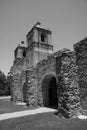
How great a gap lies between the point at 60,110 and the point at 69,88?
180 cm

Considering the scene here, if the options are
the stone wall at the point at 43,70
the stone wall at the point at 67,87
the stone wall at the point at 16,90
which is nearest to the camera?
the stone wall at the point at 67,87

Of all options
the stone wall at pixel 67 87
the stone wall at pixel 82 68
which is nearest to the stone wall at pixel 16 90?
the stone wall at pixel 67 87

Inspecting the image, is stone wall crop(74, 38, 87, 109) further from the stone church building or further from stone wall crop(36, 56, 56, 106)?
stone wall crop(36, 56, 56, 106)

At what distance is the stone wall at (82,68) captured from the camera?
8445mm

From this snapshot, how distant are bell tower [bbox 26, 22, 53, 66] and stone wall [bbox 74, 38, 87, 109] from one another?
16.4 m

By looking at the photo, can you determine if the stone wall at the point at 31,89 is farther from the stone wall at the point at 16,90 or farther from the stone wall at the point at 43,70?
the stone wall at the point at 16,90

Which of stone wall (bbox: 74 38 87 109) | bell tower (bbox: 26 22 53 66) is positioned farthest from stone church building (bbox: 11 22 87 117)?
bell tower (bbox: 26 22 53 66)

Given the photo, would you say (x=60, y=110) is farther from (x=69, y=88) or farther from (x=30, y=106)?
(x=30, y=106)

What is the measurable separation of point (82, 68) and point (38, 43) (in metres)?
18.6

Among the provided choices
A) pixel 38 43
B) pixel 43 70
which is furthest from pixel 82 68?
pixel 38 43

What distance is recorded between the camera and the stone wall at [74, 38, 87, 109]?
845cm

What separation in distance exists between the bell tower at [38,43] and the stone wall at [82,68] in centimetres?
1639

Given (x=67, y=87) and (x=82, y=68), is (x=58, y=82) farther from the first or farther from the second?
(x=82, y=68)

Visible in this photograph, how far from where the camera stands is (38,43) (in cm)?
2603
